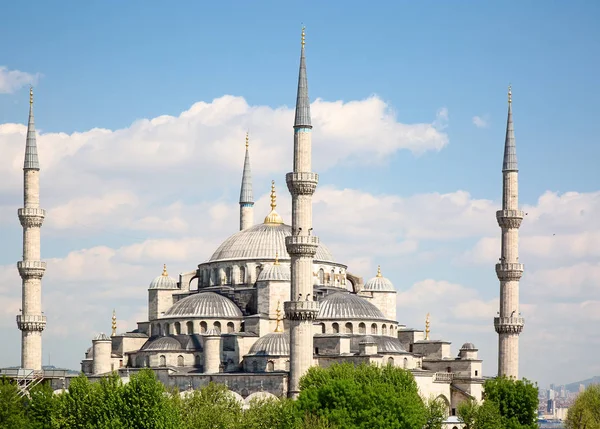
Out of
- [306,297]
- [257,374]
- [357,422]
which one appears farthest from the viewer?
[257,374]

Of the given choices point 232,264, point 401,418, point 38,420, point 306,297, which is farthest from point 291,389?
point 232,264

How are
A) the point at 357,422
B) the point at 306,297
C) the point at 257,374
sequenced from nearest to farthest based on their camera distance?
the point at 357,422 → the point at 306,297 → the point at 257,374

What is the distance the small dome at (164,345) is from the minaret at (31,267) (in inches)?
243

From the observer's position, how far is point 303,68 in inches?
2114

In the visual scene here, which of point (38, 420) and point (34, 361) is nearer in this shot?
point (38, 420)

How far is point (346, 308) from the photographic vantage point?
62312 mm

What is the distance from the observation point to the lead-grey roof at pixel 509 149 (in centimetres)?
5991

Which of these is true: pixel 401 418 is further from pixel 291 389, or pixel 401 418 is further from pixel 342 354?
pixel 342 354

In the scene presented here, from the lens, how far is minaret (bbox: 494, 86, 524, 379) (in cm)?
5812

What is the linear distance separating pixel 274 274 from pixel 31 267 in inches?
470

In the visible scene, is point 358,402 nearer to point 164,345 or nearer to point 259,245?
point 164,345

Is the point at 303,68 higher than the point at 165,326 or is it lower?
higher

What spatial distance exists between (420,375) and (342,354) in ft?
12.9

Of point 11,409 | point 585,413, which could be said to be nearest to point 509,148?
point 585,413
